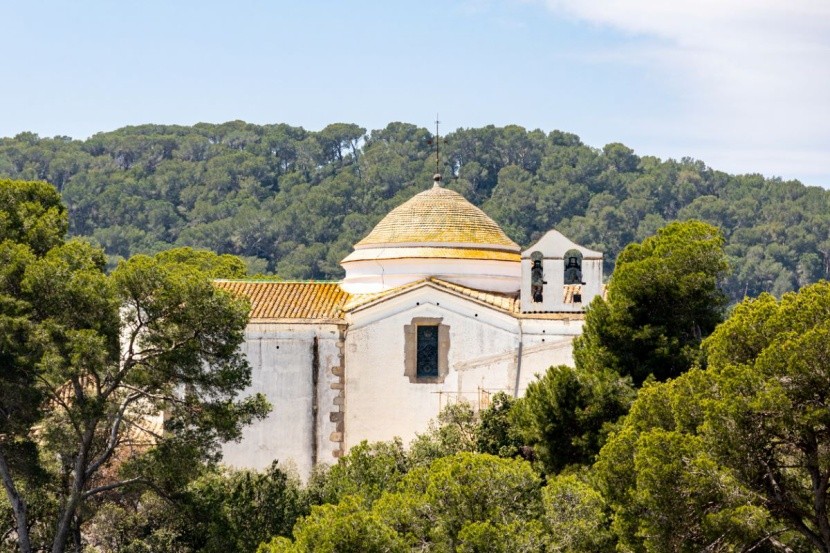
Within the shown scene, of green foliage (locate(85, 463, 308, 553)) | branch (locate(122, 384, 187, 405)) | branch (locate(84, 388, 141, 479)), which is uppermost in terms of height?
branch (locate(122, 384, 187, 405))

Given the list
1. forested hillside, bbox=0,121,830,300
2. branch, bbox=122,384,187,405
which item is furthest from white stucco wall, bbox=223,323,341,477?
forested hillside, bbox=0,121,830,300

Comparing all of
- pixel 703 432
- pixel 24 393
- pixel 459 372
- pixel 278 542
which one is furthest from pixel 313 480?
pixel 703 432

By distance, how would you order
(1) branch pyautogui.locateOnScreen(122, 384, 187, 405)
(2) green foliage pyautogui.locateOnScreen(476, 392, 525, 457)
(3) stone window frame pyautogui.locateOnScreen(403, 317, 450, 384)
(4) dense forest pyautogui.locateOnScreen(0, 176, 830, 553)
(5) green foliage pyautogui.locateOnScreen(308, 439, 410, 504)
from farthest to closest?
(3) stone window frame pyautogui.locateOnScreen(403, 317, 450, 384)
(2) green foliage pyautogui.locateOnScreen(476, 392, 525, 457)
(1) branch pyautogui.locateOnScreen(122, 384, 187, 405)
(5) green foliage pyautogui.locateOnScreen(308, 439, 410, 504)
(4) dense forest pyautogui.locateOnScreen(0, 176, 830, 553)

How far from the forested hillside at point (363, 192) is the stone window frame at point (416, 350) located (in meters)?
74.5

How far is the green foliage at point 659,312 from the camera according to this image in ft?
128

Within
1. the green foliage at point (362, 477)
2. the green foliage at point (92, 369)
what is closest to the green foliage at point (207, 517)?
the green foliage at point (92, 369)

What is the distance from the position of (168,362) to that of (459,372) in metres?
9.37

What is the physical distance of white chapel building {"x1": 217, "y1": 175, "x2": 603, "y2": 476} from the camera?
4406 centimetres

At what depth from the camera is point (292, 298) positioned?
4588 centimetres

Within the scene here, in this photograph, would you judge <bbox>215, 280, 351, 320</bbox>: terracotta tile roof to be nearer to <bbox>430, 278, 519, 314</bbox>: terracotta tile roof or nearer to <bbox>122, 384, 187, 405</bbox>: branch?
<bbox>430, 278, 519, 314</bbox>: terracotta tile roof

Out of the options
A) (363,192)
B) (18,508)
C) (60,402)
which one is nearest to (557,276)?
(60,402)

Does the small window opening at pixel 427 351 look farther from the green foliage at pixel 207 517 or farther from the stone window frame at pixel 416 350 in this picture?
the green foliage at pixel 207 517

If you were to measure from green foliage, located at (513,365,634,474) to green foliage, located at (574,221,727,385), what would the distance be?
2.78 feet

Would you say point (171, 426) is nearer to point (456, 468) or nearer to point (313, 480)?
point (313, 480)
